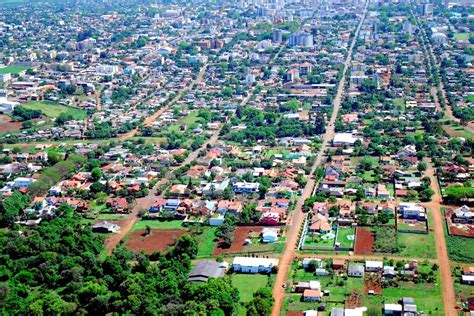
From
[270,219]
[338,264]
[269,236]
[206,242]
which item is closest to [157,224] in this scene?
[206,242]

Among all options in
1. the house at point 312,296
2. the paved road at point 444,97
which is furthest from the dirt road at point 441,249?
the paved road at point 444,97

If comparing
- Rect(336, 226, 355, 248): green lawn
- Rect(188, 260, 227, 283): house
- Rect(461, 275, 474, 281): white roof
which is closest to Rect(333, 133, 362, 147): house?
Rect(336, 226, 355, 248): green lawn

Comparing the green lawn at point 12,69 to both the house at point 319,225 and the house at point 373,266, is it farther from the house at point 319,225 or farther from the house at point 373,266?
the house at point 373,266

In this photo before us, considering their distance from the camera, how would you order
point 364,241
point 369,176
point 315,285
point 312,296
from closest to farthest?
point 312,296
point 315,285
point 364,241
point 369,176

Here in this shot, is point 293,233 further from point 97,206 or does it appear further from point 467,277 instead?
point 97,206

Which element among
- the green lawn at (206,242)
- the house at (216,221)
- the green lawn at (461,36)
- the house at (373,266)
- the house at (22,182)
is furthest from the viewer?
the green lawn at (461,36)

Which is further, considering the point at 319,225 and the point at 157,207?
the point at 157,207
